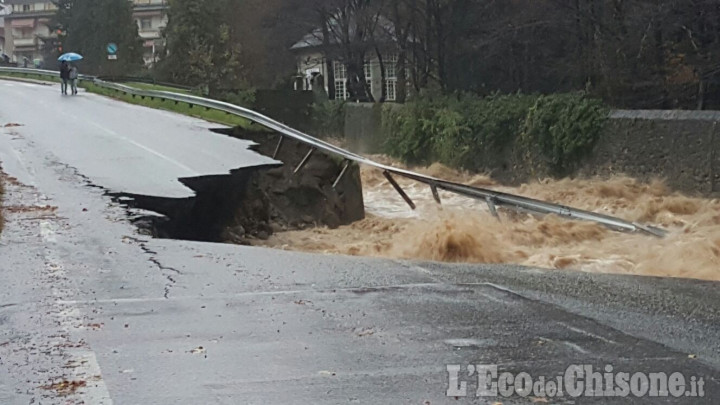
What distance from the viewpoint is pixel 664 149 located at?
22609 mm

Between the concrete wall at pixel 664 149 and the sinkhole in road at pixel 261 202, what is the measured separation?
720 cm

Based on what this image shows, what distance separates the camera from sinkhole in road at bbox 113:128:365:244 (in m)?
14.4

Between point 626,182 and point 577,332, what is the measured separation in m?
17.0

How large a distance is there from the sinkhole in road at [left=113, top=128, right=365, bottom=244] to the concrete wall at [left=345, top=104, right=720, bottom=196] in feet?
23.6

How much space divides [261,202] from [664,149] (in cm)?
981

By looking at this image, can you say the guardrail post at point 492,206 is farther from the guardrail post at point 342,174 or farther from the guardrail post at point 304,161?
the guardrail post at point 304,161

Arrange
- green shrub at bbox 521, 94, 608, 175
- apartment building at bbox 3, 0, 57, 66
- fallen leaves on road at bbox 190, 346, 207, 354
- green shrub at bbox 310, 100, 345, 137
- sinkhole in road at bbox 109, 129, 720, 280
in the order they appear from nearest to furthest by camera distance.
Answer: fallen leaves on road at bbox 190, 346, 207, 354 → sinkhole in road at bbox 109, 129, 720, 280 → green shrub at bbox 521, 94, 608, 175 → green shrub at bbox 310, 100, 345, 137 → apartment building at bbox 3, 0, 57, 66

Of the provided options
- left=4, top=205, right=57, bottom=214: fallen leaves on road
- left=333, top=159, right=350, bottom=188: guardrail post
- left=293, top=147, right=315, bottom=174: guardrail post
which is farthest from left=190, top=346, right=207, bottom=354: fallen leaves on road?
left=293, top=147, right=315, bottom=174: guardrail post

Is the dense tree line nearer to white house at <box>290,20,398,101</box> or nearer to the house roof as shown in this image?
the house roof

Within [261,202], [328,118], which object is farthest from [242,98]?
[261,202]

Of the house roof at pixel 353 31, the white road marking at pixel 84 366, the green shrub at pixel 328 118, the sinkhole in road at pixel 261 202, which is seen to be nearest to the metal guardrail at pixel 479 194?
→ the sinkhole in road at pixel 261 202

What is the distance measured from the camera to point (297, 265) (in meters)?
10.6

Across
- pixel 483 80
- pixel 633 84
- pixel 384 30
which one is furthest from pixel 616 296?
pixel 384 30

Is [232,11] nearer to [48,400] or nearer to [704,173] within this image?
[704,173]
